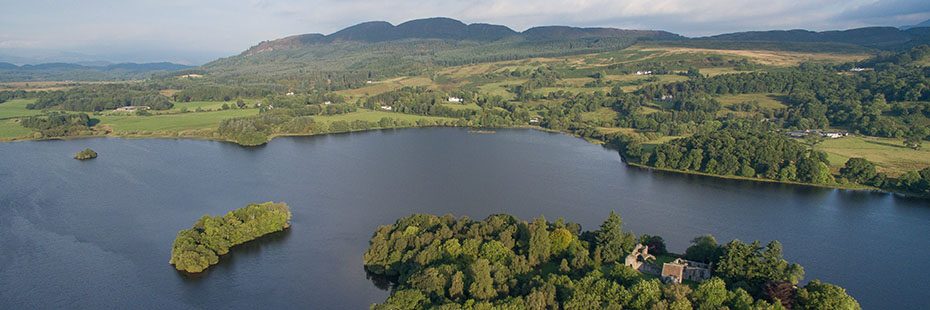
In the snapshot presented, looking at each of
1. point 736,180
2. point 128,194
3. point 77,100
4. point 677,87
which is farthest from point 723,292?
point 77,100

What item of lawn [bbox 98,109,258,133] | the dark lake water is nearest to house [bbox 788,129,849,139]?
the dark lake water

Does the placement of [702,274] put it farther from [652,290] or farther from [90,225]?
Result: [90,225]

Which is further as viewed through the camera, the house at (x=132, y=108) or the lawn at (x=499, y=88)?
the lawn at (x=499, y=88)

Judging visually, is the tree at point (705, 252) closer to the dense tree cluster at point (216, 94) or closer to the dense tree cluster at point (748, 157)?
the dense tree cluster at point (748, 157)

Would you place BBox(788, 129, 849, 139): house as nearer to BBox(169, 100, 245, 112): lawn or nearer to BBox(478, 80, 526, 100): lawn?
BBox(478, 80, 526, 100): lawn

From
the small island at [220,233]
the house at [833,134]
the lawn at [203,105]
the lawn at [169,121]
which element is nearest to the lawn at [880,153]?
the house at [833,134]
